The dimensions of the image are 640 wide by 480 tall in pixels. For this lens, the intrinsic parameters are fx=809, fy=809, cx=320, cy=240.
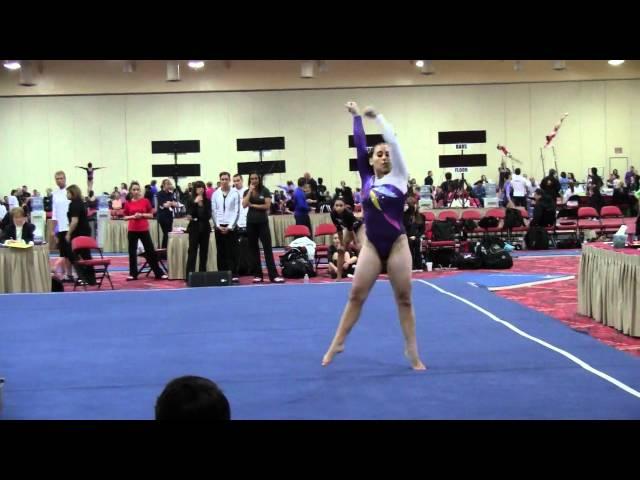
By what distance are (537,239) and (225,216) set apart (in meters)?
7.06

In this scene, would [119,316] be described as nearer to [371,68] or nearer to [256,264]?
[256,264]

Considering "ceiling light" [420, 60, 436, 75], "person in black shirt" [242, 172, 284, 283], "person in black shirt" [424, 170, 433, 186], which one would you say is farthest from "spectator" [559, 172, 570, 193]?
"person in black shirt" [242, 172, 284, 283]

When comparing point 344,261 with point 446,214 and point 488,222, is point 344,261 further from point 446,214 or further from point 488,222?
point 446,214

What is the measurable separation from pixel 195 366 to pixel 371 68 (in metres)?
22.9

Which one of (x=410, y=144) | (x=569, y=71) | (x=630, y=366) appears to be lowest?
(x=630, y=366)

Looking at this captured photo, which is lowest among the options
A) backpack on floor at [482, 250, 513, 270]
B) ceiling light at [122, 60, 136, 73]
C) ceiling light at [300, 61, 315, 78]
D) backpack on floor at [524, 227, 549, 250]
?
backpack on floor at [482, 250, 513, 270]

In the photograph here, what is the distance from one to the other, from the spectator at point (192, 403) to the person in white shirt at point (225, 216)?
10.1m

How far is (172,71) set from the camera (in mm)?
25719

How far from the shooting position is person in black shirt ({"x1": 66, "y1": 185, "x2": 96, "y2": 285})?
11867mm

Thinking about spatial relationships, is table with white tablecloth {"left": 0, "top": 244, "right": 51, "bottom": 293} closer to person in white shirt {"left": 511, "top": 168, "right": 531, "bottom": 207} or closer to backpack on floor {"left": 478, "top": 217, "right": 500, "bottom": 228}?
backpack on floor {"left": 478, "top": 217, "right": 500, "bottom": 228}

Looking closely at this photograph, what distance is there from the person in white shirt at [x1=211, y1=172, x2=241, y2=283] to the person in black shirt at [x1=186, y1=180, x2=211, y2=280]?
0.12 meters

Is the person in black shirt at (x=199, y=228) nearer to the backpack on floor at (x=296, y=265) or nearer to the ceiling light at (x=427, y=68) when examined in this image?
the backpack on floor at (x=296, y=265)

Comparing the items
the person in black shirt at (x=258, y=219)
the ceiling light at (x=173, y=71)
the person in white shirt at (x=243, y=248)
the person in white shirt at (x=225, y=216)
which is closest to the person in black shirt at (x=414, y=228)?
the person in black shirt at (x=258, y=219)
